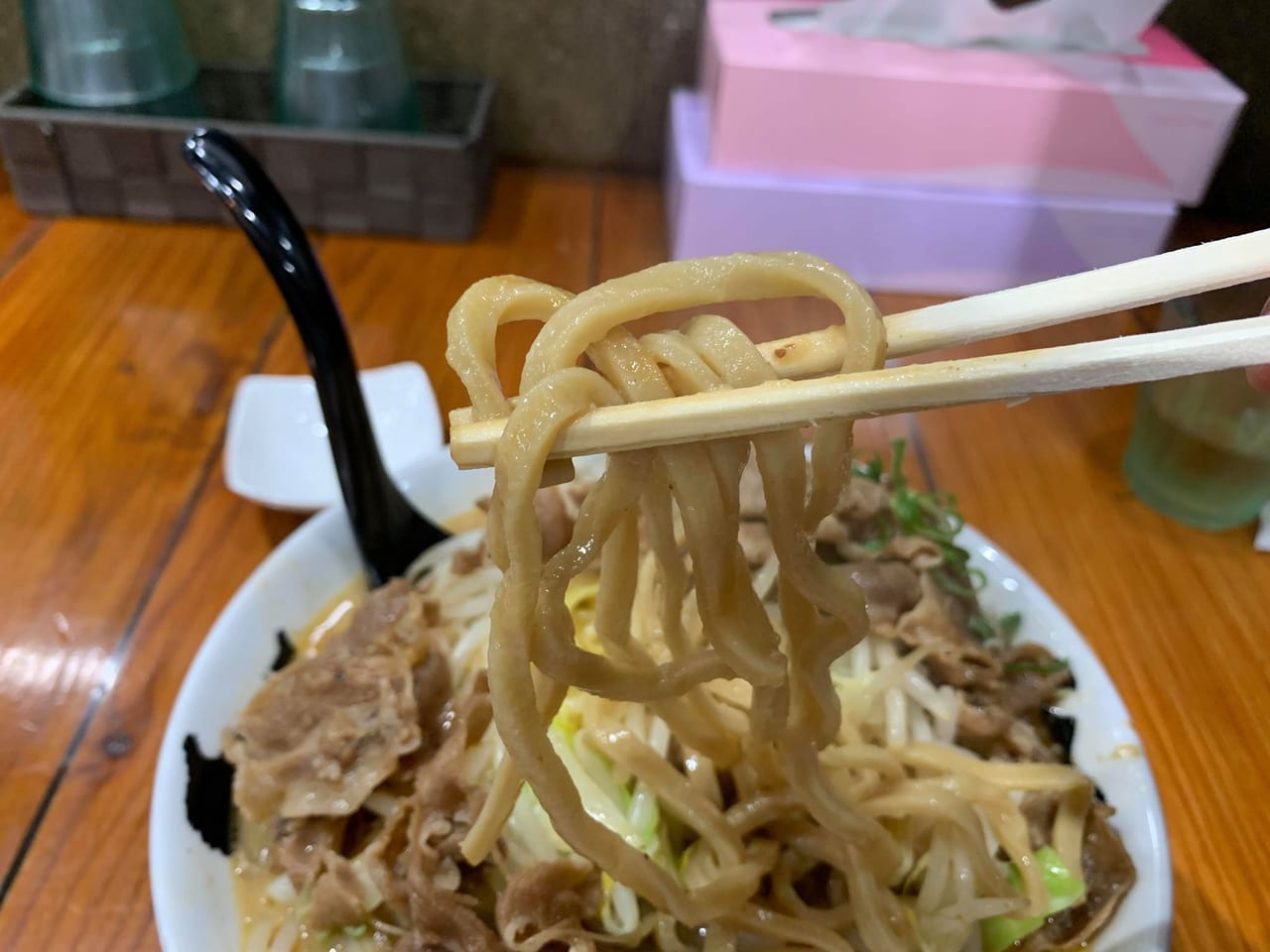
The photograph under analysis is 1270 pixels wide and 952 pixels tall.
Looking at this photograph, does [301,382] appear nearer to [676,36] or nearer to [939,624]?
[939,624]

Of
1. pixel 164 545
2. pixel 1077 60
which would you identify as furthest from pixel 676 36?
pixel 164 545

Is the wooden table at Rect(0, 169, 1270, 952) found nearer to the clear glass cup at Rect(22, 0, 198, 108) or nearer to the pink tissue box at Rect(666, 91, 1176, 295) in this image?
the pink tissue box at Rect(666, 91, 1176, 295)

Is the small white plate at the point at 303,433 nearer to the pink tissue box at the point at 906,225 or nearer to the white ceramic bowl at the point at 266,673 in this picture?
the white ceramic bowl at the point at 266,673

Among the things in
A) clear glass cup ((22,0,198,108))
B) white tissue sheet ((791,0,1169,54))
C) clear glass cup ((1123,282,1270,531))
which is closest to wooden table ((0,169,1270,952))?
clear glass cup ((1123,282,1270,531))

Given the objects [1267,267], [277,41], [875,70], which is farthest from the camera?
[277,41]

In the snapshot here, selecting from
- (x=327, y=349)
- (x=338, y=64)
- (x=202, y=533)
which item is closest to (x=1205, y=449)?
(x=327, y=349)

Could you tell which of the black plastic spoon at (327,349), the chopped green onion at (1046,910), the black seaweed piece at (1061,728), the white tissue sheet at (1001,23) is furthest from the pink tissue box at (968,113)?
the chopped green onion at (1046,910)

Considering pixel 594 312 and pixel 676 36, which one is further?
pixel 676 36
